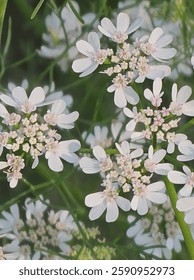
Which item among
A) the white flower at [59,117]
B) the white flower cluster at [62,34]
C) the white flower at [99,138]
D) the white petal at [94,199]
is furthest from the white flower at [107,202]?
the white flower cluster at [62,34]

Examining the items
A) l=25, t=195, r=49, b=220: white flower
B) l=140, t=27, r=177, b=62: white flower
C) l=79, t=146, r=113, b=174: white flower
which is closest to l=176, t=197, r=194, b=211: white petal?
l=79, t=146, r=113, b=174: white flower

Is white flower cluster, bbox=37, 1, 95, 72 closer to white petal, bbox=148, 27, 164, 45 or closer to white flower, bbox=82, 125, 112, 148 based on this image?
white flower, bbox=82, 125, 112, 148

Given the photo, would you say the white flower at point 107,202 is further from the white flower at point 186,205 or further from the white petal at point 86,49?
the white petal at point 86,49

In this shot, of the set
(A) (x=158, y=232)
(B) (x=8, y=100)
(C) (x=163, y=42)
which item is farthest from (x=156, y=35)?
(A) (x=158, y=232)

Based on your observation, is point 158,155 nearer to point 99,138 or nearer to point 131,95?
point 131,95
